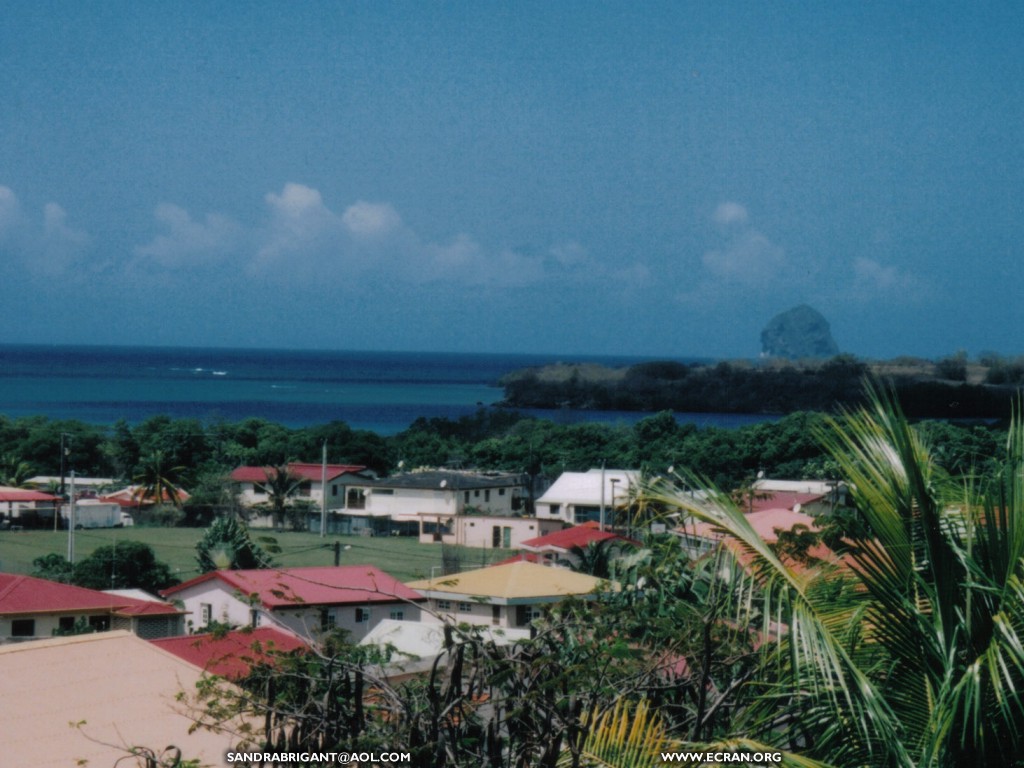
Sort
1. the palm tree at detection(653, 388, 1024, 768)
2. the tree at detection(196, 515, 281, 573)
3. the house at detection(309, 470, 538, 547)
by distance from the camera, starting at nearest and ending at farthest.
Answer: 1. the palm tree at detection(653, 388, 1024, 768)
2. the tree at detection(196, 515, 281, 573)
3. the house at detection(309, 470, 538, 547)

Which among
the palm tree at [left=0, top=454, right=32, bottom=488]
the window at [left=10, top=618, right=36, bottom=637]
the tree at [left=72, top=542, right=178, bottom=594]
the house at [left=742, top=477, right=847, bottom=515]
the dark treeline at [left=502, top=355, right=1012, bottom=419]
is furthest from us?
the dark treeline at [left=502, top=355, right=1012, bottom=419]

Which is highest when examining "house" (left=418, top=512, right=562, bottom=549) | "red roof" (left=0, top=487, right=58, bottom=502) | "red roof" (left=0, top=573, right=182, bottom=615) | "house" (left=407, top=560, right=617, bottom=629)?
"house" (left=407, top=560, right=617, bottom=629)

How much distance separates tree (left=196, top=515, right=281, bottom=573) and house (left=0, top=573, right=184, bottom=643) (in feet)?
27.1

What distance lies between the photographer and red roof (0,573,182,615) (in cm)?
2227

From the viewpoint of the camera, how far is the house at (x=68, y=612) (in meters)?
22.1

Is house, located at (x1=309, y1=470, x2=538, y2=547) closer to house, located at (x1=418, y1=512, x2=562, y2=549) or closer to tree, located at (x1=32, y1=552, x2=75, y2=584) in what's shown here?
house, located at (x1=418, y1=512, x2=562, y2=549)

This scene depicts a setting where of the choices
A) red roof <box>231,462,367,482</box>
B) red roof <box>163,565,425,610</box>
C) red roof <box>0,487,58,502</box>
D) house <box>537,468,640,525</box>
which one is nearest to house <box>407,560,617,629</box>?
red roof <box>163,565,425,610</box>

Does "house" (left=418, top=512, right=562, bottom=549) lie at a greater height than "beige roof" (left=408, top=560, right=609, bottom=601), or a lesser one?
lesser

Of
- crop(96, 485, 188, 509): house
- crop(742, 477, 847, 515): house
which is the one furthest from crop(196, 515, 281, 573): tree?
crop(96, 485, 188, 509): house

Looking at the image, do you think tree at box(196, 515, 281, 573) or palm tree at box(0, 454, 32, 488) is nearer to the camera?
tree at box(196, 515, 281, 573)

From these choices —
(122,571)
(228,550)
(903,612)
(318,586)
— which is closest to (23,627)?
(318,586)

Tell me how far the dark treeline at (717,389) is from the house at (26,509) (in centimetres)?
4873

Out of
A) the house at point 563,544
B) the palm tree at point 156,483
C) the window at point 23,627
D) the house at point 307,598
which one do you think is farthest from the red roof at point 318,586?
the palm tree at point 156,483

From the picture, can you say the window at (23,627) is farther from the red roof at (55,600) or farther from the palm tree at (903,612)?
the palm tree at (903,612)
